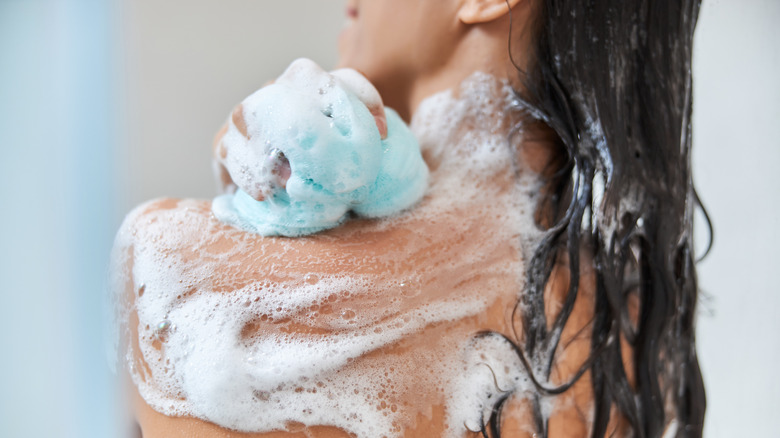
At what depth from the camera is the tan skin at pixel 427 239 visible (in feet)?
2.03

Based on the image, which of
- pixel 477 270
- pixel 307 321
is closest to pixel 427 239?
pixel 477 270

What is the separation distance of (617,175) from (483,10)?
0.31 metres

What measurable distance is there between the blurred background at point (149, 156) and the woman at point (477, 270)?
143mm

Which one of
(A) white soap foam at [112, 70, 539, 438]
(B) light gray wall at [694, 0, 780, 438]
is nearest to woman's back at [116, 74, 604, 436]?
(A) white soap foam at [112, 70, 539, 438]

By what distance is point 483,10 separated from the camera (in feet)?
2.48

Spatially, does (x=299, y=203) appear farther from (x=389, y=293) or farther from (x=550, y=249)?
(x=550, y=249)

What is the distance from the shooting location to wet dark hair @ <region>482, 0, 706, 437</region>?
723 millimetres

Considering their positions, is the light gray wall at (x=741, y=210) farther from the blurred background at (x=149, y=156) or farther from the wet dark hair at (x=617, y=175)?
the wet dark hair at (x=617, y=175)

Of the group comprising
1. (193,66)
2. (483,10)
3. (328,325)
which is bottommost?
(328,325)

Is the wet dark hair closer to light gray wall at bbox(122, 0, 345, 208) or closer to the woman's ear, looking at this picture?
the woman's ear

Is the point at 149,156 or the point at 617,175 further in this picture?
the point at 149,156

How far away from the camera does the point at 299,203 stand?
63 centimetres

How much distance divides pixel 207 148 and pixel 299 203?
0.45 meters

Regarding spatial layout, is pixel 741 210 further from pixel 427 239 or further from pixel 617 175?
pixel 427 239
